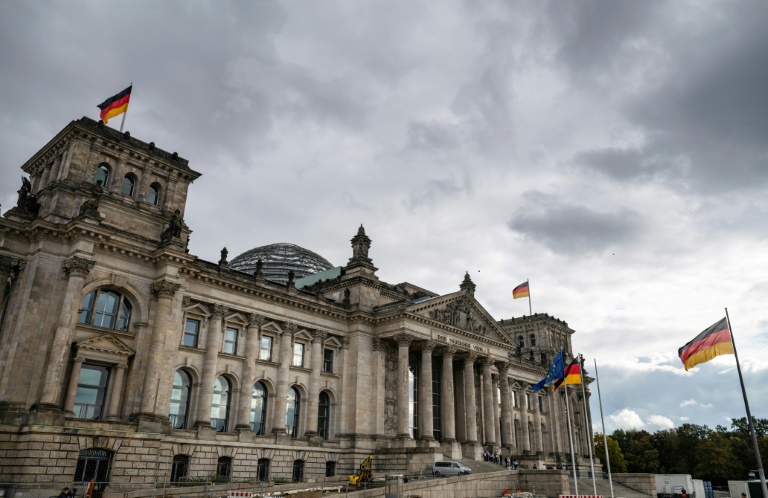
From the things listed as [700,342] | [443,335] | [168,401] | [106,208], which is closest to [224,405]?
[168,401]

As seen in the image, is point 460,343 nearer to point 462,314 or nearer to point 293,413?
point 462,314

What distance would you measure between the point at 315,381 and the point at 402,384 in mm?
8044

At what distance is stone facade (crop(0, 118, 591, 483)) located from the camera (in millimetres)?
34219

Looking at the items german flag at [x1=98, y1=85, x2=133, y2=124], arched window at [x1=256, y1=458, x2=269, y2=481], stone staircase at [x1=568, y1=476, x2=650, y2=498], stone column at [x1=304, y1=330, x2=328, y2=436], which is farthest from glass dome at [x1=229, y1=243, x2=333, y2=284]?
stone staircase at [x1=568, y1=476, x2=650, y2=498]

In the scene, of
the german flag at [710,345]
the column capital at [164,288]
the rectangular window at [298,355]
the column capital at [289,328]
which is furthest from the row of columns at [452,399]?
the german flag at [710,345]

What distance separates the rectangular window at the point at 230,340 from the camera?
149ft

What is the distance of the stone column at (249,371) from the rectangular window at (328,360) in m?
7.91

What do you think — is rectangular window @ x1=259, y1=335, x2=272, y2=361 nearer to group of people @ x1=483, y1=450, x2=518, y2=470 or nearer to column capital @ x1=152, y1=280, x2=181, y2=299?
column capital @ x1=152, y1=280, x2=181, y2=299

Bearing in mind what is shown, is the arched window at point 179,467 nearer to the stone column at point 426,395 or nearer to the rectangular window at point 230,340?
the rectangular window at point 230,340

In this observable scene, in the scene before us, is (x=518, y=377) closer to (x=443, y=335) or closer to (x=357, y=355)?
(x=443, y=335)

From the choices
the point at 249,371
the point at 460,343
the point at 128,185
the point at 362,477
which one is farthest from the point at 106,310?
the point at 460,343

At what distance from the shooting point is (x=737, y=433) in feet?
344

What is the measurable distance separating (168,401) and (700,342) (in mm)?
31840

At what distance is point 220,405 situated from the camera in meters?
44.2
